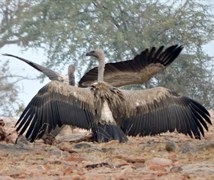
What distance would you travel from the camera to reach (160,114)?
10312mm

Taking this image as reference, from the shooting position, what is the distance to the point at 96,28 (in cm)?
2264

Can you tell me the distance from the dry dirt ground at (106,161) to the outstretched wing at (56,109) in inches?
20.1

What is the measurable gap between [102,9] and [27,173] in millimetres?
16902

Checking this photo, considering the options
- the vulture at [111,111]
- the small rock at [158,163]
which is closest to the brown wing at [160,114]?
the vulture at [111,111]

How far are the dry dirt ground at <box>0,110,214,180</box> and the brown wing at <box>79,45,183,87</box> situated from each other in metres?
1.86

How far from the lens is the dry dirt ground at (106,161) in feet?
20.2

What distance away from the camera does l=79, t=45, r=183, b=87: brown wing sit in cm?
1056

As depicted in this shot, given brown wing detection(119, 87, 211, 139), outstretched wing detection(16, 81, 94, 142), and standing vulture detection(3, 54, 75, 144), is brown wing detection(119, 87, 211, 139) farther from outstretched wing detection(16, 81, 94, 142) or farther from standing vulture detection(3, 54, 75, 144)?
standing vulture detection(3, 54, 75, 144)

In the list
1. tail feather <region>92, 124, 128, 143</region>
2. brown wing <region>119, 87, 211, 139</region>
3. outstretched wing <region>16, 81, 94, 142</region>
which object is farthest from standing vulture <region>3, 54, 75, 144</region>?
brown wing <region>119, 87, 211, 139</region>

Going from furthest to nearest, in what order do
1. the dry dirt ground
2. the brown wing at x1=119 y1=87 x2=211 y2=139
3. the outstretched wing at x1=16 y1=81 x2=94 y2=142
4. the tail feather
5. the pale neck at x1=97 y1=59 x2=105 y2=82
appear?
the pale neck at x1=97 y1=59 x2=105 y2=82
the brown wing at x1=119 y1=87 x2=211 y2=139
the outstretched wing at x1=16 y1=81 x2=94 y2=142
the tail feather
the dry dirt ground

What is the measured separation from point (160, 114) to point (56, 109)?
1.25 meters

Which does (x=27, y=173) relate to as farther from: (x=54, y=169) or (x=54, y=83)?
(x=54, y=83)

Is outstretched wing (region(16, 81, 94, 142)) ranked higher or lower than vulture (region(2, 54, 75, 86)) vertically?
lower

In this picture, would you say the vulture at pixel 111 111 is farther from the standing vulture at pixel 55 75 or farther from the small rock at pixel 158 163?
the small rock at pixel 158 163
